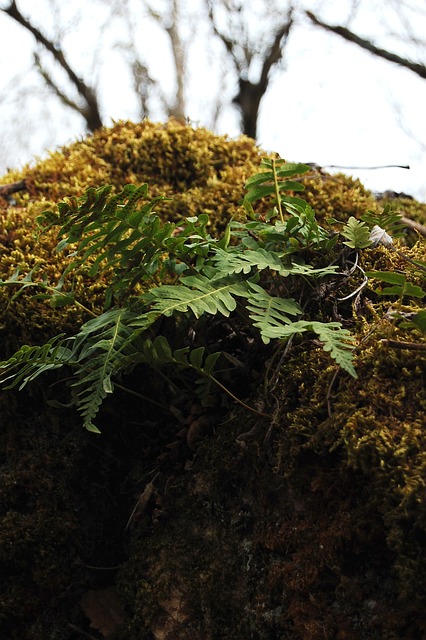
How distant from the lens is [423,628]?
142cm

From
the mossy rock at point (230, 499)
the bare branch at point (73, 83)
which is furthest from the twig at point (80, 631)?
the bare branch at point (73, 83)

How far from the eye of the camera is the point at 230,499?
6.43ft

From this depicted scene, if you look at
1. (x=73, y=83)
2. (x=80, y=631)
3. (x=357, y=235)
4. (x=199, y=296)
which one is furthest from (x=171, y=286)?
(x=73, y=83)

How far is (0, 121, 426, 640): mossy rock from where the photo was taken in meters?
1.57

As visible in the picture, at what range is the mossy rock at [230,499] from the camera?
61.7 inches

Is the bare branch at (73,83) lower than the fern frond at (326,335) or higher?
higher

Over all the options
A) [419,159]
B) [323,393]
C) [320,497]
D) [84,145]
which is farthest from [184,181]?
[419,159]

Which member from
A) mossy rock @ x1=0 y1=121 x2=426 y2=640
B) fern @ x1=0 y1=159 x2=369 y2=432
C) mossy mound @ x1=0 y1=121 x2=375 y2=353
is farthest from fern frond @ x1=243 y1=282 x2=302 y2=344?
mossy mound @ x1=0 y1=121 x2=375 y2=353

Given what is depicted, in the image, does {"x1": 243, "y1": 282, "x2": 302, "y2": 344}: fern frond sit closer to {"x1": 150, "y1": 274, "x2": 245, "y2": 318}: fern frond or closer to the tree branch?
{"x1": 150, "y1": 274, "x2": 245, "y2": 318}: fern frond

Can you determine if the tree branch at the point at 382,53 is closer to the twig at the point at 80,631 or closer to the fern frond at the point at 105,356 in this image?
the fern frond at the point at 105,356

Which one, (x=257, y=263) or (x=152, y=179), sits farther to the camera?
(x=152, y=179)

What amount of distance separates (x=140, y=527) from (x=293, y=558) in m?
0.67

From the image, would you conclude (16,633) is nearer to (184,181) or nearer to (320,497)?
(320,497)

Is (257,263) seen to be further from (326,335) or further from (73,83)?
(73,83)
